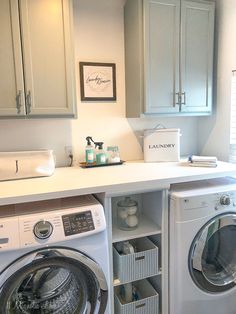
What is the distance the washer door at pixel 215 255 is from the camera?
1.68 meters

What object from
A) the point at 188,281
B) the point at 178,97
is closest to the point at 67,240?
the point at 188,281

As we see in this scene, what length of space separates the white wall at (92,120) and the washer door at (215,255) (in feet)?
3.13

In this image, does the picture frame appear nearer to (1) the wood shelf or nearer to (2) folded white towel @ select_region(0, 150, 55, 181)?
(2) folded white towel @ select_region(0, 150, 55, 181)

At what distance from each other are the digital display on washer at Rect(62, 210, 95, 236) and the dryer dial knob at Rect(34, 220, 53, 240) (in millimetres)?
77

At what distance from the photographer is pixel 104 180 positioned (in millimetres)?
1594

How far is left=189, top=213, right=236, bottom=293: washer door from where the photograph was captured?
1680 mm

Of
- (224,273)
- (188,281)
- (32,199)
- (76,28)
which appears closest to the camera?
(32,199)

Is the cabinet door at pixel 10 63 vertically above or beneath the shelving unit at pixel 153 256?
above

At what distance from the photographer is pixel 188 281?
1.68 metres

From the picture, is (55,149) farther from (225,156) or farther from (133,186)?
(225,156)

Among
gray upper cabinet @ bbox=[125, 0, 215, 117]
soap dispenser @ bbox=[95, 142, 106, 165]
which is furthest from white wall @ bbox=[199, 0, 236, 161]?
soap dispenser @ bbox=[95, 142, 106, 165]

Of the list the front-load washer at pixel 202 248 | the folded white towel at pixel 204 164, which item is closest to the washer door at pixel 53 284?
the front-load washer at pixel 202 248

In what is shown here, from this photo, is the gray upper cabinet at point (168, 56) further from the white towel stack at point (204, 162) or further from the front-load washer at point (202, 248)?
the front-load washer at point (202, 248)

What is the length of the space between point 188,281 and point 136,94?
1405 millimetres
